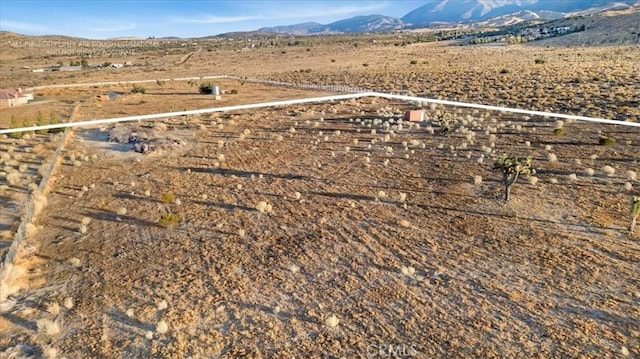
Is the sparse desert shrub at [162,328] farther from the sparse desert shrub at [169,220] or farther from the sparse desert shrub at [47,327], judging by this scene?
the sparse desert shrub at [169,220]

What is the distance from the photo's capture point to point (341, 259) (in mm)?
15453

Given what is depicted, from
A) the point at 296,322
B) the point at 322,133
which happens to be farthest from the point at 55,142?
the point at 296,322

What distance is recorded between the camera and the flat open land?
1176 centimetres

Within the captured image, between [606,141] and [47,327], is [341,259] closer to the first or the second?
→ [47,327]

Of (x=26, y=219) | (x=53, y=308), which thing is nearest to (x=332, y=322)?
(x=53, y=308)

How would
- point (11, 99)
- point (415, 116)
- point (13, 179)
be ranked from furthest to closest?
point (11, 99), point (415, 116), point (13, 179)

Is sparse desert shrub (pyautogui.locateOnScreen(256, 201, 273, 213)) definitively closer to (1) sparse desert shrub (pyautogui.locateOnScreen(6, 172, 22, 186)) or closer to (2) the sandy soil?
(2) the sandy soil

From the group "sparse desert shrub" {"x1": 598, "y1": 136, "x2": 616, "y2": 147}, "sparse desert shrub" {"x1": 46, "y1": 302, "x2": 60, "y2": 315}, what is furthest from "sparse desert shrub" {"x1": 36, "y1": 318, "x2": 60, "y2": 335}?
"sparse desert shrub" {"x1": 598, "y1": 136, "x2": 616, "y2": 147}

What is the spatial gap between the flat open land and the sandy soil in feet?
0.23

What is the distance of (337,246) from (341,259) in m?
0.95

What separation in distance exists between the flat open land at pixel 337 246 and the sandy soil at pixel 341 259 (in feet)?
0.23

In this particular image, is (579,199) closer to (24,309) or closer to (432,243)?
(432,243)

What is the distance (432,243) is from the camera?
52.9 ft

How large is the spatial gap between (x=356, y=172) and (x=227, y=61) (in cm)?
8730
